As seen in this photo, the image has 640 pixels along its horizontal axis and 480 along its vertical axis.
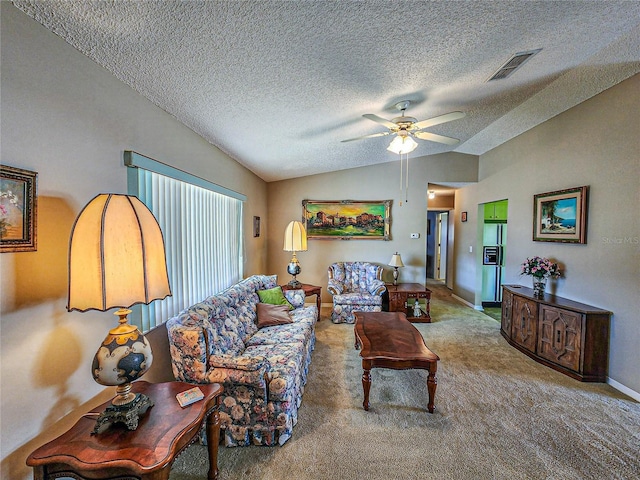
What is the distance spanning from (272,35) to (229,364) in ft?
6.74

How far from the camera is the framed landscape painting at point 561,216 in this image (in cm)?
316

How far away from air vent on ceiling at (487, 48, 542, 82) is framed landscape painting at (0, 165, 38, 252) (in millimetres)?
3229

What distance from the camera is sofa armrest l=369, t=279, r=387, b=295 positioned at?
4.67 metres

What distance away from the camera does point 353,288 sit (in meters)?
5.22

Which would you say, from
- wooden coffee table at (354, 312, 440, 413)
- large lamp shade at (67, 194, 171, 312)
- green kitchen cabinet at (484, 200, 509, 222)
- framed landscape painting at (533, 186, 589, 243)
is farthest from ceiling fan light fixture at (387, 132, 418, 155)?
green kitchen cabinet at (484, 200, 509, 222)

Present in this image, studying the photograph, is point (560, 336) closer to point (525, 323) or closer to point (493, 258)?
point (525, 323)

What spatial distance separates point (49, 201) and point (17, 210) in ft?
0.54

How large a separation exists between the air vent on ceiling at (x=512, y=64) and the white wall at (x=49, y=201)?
292cm

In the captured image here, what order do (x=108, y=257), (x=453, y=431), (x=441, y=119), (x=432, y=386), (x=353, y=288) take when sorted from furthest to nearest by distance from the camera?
(x=353, y=288) → (x=441, y=119) → (x=432, y=386) → (x=453, y=431) → (x=108, y=257)

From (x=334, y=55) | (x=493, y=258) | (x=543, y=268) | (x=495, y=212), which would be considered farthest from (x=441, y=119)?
(x=493, y=258)

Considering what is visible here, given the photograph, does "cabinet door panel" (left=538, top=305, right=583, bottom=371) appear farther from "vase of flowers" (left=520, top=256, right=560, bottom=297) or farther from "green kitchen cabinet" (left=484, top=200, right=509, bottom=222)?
"green kitchen cabinet" (left=484, top=200, right=509, bottom=222)

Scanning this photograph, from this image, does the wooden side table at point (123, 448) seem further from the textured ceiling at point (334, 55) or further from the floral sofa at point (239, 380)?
the textured ceiling at point (334, 55)

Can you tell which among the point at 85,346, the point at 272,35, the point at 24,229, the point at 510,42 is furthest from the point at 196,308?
the point at 510,42

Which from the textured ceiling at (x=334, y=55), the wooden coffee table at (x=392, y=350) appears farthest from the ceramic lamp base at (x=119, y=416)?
the textured ceiling at (x=334, y=55)
